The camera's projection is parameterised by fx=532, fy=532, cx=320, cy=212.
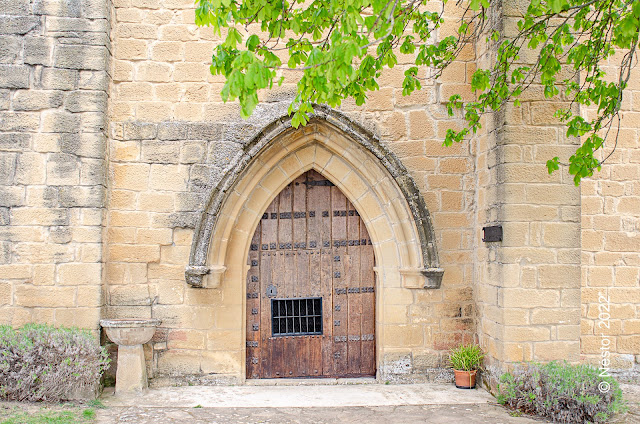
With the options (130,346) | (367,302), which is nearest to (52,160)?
(130,346)

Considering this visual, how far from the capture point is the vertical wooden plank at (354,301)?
5398 millimetres

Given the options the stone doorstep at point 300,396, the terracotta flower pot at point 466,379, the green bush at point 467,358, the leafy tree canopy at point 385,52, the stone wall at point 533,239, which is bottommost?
the stone doorstep at point 300,396

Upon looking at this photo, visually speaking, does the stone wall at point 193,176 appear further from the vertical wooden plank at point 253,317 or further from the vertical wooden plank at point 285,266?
the vertical wooden plank at point 285,266

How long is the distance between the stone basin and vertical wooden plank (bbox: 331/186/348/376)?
1791 mm

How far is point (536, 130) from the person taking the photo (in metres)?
4.73

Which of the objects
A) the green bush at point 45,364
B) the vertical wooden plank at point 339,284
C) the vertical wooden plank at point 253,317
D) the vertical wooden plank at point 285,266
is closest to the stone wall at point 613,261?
the vertical wooden plank at point 339,284

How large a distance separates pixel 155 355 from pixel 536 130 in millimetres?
4069

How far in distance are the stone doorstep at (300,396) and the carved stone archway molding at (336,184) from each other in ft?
3.19

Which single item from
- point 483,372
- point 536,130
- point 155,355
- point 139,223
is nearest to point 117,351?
point 155,355

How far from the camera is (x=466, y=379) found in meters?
4.98

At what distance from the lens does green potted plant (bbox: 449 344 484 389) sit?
4984 millimetres

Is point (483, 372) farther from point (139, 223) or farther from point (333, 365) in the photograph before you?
point (139, 223)

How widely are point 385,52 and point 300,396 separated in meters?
3.05

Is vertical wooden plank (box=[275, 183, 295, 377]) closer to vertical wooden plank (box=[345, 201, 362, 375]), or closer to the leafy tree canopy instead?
vertical wooden plank (box=[345, 201, 362, 375])
